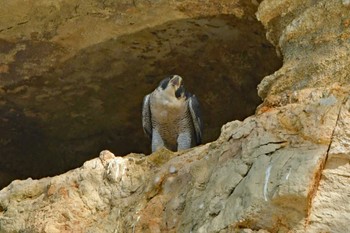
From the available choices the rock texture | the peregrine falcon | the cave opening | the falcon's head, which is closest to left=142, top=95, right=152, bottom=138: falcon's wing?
the peregrine falcon

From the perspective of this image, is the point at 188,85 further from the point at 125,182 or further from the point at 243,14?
the point at 125,182

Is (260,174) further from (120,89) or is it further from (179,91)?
(120,89)

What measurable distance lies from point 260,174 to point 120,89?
2532mm

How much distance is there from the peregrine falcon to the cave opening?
42cm

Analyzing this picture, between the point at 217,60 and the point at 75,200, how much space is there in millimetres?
1878

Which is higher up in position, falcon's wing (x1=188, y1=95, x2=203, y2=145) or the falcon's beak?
the falcon's beak

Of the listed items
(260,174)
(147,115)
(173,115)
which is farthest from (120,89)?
(260,174)

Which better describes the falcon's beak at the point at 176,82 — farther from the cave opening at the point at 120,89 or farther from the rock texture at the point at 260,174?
the rock texture at the point at 260,174

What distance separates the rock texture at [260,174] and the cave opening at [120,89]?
986mm

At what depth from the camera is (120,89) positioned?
17.7 ft

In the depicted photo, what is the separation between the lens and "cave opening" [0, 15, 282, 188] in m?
5.02

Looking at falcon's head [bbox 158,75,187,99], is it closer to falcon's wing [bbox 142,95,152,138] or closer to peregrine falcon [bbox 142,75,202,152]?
peregrine falcon [bbox 142,75,202,152]

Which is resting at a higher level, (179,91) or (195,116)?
(179,91)

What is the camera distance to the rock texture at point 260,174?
9.46ft
